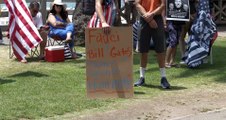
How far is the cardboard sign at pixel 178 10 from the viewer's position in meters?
10.2

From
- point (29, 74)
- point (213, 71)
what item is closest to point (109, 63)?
point (29, 74)

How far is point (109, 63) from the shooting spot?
25.0 feet

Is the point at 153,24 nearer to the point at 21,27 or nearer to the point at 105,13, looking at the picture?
the point at 105,13

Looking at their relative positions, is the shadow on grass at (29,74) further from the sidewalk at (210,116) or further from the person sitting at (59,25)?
the sidewalk at (210,116)

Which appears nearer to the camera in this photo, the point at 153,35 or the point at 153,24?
the point at 153,24

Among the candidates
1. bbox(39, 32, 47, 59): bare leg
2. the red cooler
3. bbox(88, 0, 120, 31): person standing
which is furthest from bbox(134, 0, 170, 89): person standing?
bbox(39, 32, 47, 59): bare leg

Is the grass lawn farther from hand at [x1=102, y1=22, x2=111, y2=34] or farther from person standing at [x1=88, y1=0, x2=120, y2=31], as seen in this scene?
person standing at [x1=88, y1=0, x2=120, y2=31]

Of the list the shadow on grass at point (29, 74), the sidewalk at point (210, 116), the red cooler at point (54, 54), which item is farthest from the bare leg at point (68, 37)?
the sidewalk at point (210, 116)

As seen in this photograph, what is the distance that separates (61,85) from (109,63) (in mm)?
1340

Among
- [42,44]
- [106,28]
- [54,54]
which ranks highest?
[106,28]

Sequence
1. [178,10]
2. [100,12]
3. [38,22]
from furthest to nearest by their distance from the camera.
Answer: [38,22]
[178,10]
[100,12]

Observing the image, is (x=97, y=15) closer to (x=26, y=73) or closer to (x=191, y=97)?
(x=191, y=97)

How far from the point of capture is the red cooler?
1127cm

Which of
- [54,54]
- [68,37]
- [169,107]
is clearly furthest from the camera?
[68,37]
